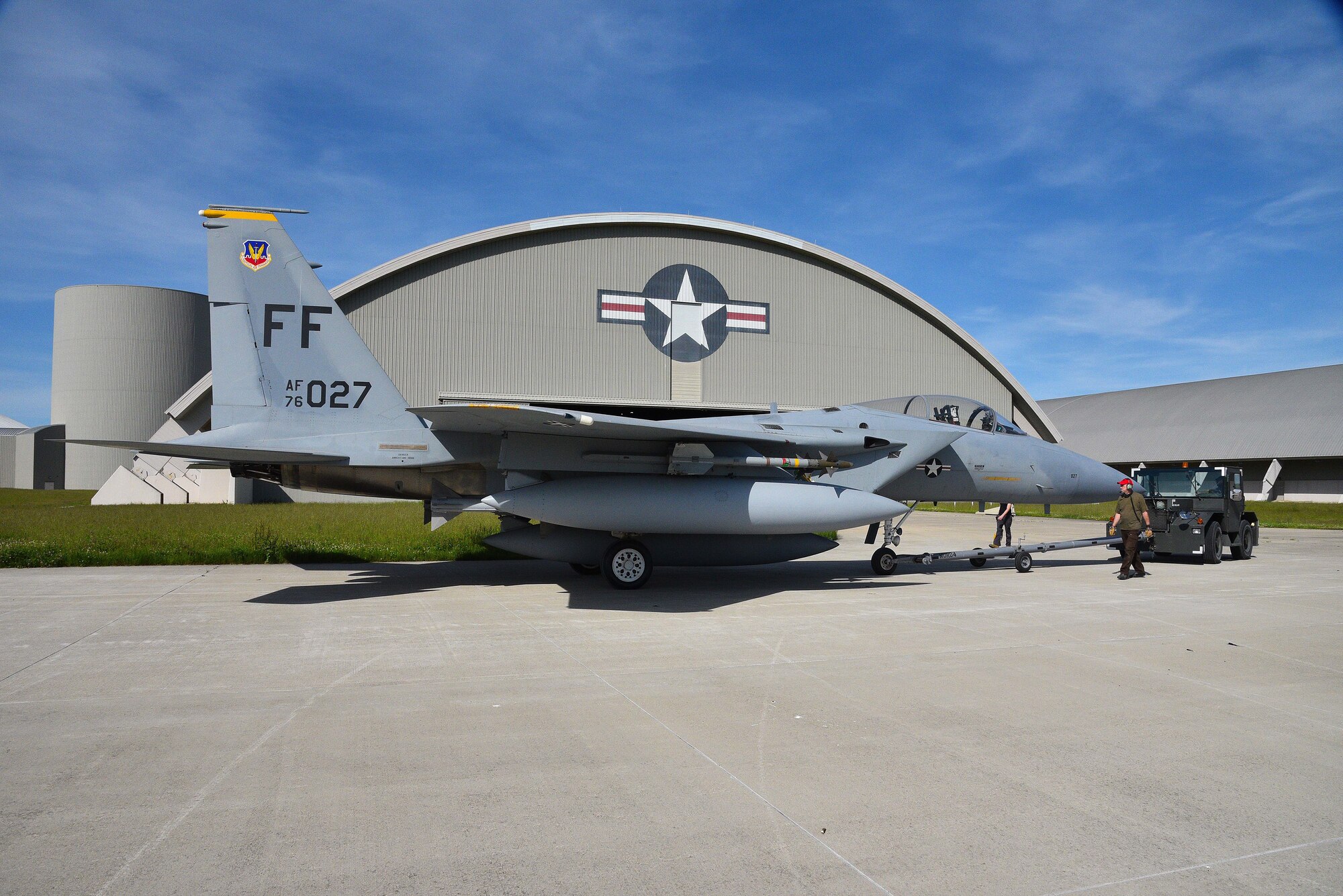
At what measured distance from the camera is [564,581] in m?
11.4

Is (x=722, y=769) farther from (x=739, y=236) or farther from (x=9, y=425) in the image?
(x=9, y=425)

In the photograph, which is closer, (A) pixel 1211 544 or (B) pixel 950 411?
(B) pixel 950 411

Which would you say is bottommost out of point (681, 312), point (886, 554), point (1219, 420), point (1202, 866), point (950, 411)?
point (1202, 866)

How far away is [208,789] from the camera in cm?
377

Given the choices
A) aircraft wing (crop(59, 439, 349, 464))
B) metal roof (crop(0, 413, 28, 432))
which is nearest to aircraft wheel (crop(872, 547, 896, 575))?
aircraft wing (crop(59, 439, 349, 464))

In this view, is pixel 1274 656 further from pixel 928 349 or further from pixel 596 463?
pixel 928 349

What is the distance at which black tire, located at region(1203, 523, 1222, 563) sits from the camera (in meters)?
14.1

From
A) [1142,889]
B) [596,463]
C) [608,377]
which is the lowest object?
[1142,889]

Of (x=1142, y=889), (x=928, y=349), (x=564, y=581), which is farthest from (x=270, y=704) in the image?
(x=928, y=349)

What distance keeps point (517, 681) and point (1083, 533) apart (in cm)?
1997

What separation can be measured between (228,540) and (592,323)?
14.7 meters

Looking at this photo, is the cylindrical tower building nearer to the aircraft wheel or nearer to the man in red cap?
the aircraft wheel

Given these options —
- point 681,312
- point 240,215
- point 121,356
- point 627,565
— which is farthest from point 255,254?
point 121,356

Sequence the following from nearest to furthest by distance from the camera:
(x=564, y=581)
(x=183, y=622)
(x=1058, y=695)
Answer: (x=1058, y=695) < (x=183, y=622) < (x=564, y=581)
